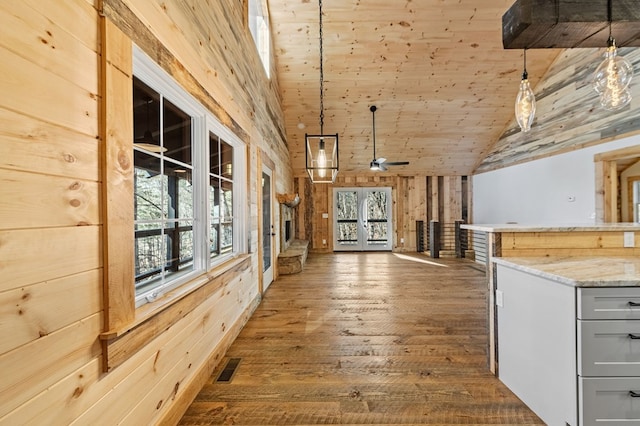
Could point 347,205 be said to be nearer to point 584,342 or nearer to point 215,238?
point 215,238

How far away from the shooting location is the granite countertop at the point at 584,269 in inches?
56.6

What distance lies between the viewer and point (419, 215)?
858 centimetres

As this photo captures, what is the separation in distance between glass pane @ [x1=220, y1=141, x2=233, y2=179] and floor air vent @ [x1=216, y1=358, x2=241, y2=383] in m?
1.72

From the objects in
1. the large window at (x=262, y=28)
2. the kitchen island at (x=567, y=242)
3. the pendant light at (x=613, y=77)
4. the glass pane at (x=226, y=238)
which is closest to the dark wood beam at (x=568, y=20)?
the pendant light at (x=613, y=77)

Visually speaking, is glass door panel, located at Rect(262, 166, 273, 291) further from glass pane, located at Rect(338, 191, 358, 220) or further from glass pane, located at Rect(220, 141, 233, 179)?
glass pane, located at Rect(338, 191, 358, 220)

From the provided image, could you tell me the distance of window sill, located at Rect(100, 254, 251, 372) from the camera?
109cm

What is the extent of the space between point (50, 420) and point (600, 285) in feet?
8.04

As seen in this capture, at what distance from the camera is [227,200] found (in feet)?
9.46

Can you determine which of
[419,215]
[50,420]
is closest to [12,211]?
[50,420]

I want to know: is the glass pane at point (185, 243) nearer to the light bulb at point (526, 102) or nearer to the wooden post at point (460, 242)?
the light bulb at point (526, 102)

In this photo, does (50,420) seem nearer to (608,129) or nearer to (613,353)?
(613,353)

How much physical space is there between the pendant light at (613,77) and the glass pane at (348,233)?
6815 mm

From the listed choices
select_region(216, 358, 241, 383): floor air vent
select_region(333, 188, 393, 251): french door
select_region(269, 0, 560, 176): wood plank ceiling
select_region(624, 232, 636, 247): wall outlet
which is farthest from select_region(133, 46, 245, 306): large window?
select_region(333, 188, 393, 251): french door

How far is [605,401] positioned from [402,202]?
7377 millimetres
